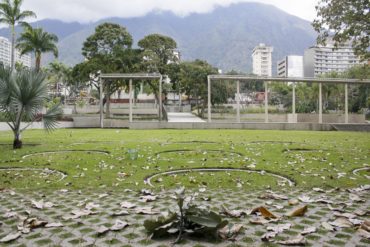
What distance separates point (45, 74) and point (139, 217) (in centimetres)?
909

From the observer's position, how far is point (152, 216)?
3967mm

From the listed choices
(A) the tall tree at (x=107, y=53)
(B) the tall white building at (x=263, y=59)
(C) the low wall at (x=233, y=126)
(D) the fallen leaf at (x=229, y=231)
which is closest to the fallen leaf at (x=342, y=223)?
(D) the fallen leaf at (x=229, y=231)

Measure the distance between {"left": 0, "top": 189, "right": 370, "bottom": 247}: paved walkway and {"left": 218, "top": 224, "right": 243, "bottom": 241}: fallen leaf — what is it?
0.05m

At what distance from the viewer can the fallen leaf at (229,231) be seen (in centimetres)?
327

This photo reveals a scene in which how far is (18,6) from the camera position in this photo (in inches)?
1305

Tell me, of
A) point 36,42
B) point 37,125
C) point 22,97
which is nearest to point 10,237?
point 22,97

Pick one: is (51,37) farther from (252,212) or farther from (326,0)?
(252,212)

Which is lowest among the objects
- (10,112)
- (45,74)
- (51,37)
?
(10,112)

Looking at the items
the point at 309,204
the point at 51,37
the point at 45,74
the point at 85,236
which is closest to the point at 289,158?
the point at 309,204

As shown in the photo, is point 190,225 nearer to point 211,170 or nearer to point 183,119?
point 211,170

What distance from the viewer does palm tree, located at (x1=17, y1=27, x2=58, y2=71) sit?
119 feet

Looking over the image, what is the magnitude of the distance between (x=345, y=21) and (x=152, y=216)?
1017cm

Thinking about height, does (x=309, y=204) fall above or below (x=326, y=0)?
below

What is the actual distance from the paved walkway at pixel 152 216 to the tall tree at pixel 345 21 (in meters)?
7.78
